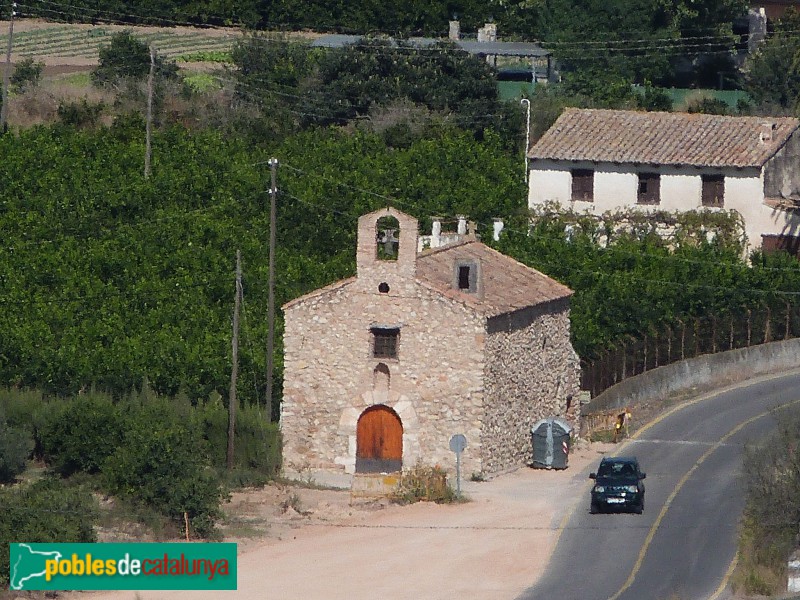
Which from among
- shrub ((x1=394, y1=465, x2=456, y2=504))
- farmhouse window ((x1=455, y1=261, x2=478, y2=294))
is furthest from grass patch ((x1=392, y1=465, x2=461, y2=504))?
farmhouse window ((x1=455, y1=261, x2=478, y2=294))

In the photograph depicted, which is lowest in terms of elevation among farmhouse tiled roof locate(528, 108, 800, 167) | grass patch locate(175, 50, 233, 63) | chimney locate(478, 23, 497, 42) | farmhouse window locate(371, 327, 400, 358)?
farmhouse window locate(371, 327, 400, 358)

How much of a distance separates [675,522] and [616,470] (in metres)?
2.16

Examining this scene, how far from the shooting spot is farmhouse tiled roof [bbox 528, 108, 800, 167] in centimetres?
7894

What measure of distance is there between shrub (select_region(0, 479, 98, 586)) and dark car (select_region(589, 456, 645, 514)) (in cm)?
1284

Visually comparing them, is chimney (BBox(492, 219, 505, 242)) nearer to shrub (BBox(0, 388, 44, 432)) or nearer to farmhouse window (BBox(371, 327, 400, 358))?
farmhouse window (BBox(371, 327, 400, 358))

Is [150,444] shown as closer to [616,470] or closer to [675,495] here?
[616,470]

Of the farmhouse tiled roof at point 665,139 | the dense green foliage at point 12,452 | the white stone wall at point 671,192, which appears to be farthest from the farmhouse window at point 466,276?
the white stone wall at point 671,192

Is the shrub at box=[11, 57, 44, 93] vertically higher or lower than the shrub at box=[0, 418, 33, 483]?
higher

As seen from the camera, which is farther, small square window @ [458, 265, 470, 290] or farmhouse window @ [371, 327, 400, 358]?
small square window @ [458, 265, 470, 290]

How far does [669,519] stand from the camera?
5084 centimetres

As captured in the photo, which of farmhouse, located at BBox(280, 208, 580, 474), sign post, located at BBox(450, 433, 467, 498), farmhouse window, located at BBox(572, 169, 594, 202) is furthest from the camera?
farmhouse window, located at BBox(572, 169, 594, 202)

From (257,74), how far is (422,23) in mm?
14553

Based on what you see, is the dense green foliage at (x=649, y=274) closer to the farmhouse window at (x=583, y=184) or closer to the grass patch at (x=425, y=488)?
the farmhouse window at (x=583, y=184)

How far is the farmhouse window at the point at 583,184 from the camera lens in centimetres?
8100
